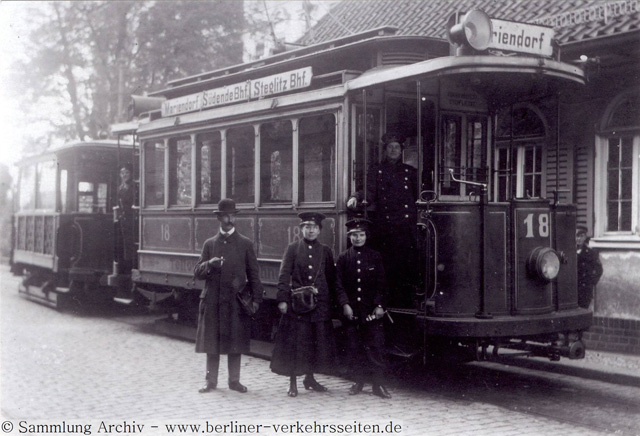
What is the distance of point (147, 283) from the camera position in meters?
12.0

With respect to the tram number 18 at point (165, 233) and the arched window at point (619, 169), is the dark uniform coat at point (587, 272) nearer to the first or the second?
the arched window at point (619, 169)

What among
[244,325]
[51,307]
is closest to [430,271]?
[244,325]

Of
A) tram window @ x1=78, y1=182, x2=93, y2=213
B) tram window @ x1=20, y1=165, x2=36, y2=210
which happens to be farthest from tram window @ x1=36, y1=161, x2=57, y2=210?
tram window @ x1=78, y1=182, x2=93, y2=213

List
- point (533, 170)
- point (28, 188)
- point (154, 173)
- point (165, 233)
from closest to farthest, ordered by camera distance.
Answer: point (533, 170), point (165, 233), point (154, 173), point (28, 188)

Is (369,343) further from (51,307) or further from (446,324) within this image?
(51,307)

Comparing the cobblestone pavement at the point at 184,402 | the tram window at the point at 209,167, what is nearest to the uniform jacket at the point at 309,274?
the cobblestone pavement at the point at 184,402

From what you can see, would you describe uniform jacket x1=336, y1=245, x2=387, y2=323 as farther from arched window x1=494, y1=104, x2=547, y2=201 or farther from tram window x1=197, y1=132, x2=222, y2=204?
arched window x1=494, y1=104, x2=547, y2=201

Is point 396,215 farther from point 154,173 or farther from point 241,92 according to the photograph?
point 154,173

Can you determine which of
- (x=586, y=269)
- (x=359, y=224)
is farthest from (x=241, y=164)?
(x=586, y=269)

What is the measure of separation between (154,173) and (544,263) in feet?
20.8

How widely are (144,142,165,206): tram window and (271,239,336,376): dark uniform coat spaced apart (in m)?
4.76

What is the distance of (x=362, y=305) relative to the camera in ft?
23.9

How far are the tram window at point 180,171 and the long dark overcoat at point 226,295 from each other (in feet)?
11.4

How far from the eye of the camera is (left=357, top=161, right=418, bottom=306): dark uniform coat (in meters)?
7.74
